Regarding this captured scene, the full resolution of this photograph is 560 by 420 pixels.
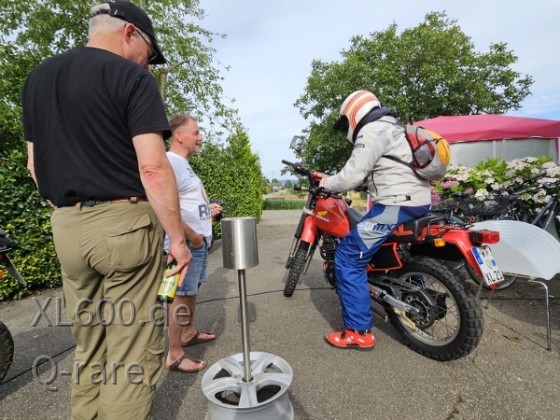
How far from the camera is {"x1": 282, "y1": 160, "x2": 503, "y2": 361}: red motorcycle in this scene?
2324 mm

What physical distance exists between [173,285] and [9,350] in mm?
1589

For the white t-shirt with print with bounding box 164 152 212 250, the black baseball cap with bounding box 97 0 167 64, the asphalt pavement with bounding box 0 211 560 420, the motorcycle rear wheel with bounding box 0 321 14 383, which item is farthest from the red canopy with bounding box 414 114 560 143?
the motorcycle rear wheel with bounding box 0 321 14 383

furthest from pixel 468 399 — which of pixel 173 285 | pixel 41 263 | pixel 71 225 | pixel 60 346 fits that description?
pixel 41 263

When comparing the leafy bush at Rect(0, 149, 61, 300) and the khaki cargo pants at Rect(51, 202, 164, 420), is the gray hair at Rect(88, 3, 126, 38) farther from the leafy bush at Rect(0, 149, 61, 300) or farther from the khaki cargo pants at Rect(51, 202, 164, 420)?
the leafy bush at Rect(0, 149, 61, 300)

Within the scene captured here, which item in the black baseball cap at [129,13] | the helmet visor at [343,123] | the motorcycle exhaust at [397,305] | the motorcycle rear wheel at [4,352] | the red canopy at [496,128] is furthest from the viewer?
the red canopy at [496,128]

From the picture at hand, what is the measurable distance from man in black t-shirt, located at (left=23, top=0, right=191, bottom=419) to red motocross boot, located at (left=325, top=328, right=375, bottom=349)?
1638mm

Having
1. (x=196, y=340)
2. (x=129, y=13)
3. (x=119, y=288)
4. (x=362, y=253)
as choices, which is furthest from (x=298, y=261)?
(x=129, y=13)

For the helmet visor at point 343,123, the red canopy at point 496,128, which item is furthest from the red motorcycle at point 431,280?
the red canopy at point 496,128

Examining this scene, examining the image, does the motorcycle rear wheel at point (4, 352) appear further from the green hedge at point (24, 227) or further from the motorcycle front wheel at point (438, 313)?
the motorcycle front wheel at point (438, 313)

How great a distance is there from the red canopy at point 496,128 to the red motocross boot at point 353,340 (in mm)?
5671

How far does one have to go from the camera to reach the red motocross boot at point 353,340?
8.55 feet

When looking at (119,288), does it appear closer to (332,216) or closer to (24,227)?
(332,216)

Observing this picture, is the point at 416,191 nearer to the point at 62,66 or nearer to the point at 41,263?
the point at 62,66

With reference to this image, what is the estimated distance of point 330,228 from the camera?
3.08 m
